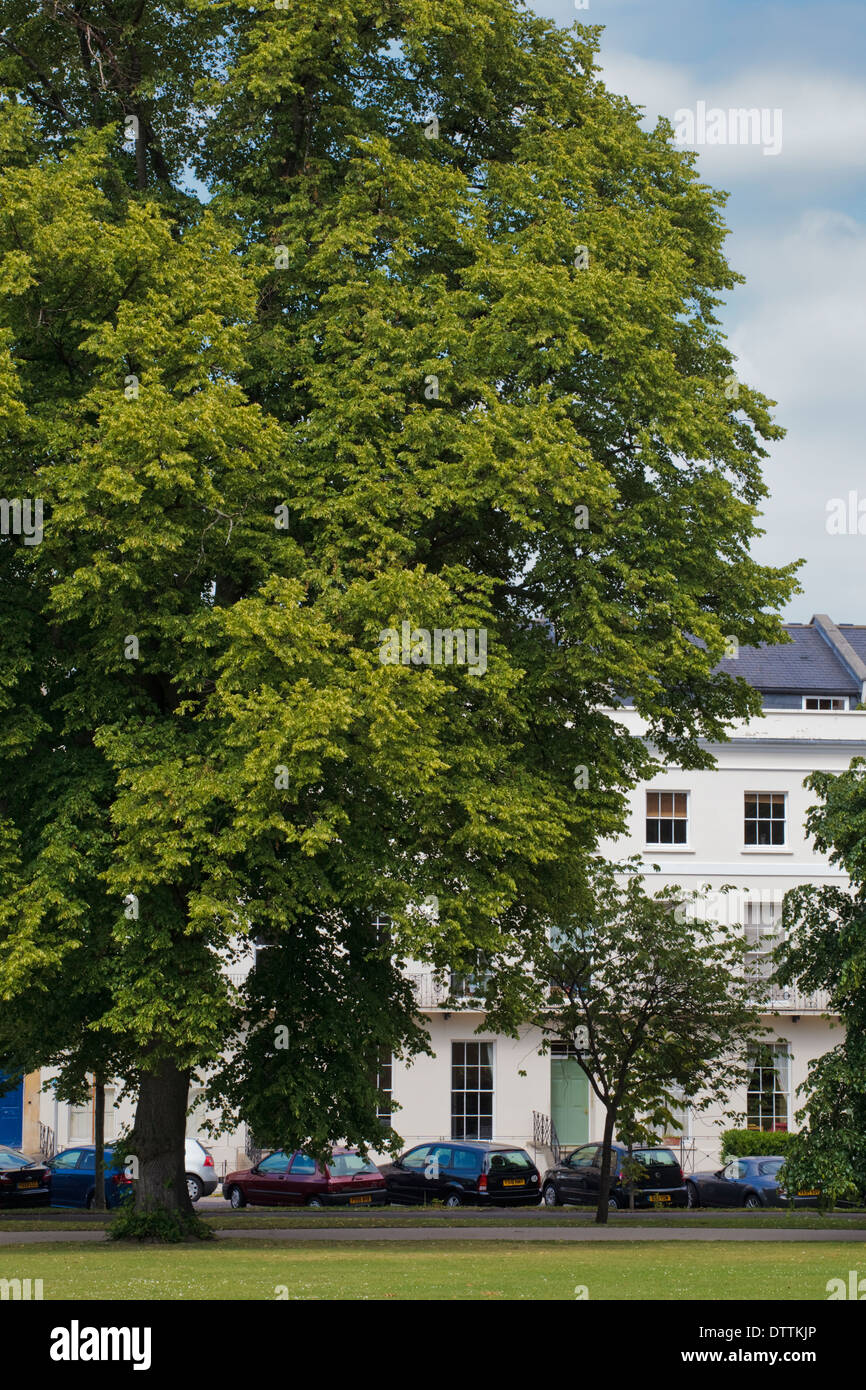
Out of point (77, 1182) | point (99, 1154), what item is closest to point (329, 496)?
point (99, 1154)

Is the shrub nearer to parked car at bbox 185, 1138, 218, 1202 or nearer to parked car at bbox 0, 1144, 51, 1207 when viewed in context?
parked car at bbox 0, 1144, 51, 1207

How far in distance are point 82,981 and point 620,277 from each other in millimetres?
11269

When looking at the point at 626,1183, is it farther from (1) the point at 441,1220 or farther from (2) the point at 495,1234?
(2) the point at 495,1234

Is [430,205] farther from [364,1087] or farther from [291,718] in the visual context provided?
[364,1087]

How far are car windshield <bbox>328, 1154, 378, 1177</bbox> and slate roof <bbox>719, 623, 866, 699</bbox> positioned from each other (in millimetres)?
18849

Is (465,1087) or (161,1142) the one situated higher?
(161,1142)

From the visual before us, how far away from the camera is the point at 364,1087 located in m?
21.4

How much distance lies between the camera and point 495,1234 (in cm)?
2478

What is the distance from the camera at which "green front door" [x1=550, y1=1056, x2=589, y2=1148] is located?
40.9 m

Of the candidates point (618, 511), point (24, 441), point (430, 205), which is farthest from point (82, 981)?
point (430, 205)

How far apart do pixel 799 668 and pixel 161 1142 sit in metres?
29.6

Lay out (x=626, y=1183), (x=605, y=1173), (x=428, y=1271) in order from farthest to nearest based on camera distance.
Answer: (x=626, y=1183)
(x=605, y=1173)
(x=428, y=1271)

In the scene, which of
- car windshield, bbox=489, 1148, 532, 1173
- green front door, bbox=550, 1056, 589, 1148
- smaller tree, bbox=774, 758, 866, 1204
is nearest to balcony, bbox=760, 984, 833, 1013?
green front door, bbox=550, 1056, 589, 1148

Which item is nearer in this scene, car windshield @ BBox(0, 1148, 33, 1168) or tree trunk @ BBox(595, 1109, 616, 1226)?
tree trunk @ BBox(595, 1109, 616, 1226)
